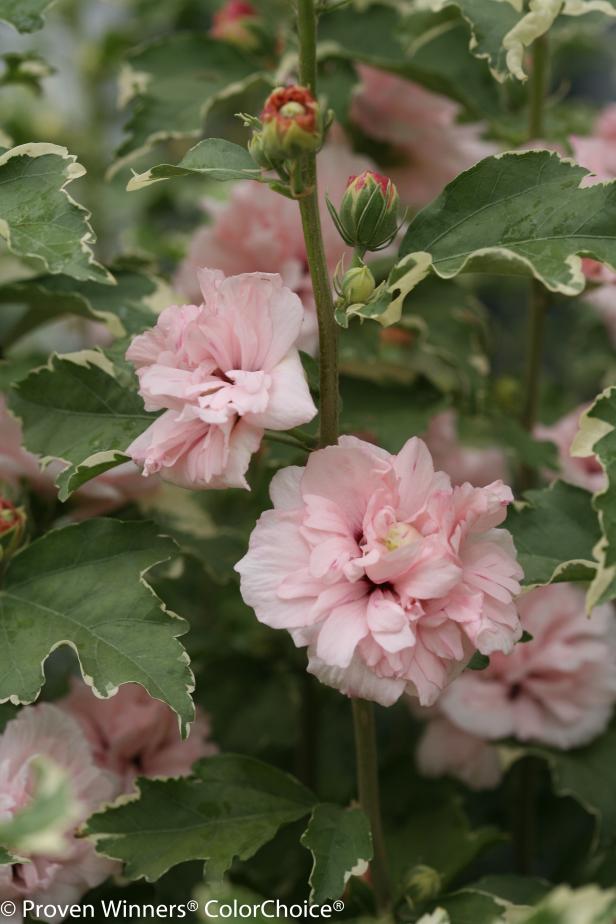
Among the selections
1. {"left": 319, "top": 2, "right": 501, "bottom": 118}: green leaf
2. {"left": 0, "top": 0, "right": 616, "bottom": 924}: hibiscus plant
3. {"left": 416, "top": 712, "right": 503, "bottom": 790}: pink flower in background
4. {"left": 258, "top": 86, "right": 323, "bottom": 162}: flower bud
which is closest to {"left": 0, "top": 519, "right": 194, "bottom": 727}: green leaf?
{"left": 0, "top": 0, "right": 616, "bottom": 924}: hibiscus plant

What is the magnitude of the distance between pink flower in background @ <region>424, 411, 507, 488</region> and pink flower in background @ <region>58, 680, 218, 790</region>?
314 millimetres

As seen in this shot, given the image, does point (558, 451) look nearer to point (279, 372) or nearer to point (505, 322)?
point (279, 372)

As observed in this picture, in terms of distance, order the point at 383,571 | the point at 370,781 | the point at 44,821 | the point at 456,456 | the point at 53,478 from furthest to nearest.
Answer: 1. the point at 456,456
2. the point at 53,478
3. the point at 370,781
4. the point at 383,571
5. the point at 44,821

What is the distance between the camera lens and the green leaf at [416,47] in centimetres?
84

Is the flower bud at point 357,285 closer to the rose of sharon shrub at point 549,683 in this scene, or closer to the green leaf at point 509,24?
the green leaf at point 509,24

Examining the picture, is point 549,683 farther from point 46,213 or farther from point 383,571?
point 46,213

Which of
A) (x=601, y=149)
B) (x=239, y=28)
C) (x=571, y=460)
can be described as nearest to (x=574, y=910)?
(x=571, y=460)

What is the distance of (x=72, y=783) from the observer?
612 millimetres

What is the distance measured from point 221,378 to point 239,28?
0.50m

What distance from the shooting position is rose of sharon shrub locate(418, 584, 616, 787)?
2.52 feet

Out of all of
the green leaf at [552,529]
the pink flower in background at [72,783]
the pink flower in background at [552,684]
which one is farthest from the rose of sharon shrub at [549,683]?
the pink flower in background at [72,783]

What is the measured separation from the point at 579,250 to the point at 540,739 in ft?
1.26

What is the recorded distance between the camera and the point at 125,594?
1.92ft

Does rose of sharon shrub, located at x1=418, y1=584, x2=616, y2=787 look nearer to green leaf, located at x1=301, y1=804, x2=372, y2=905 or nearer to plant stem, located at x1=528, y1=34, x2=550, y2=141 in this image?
green leaf, located at x1=301, y1=804, x2=372, y2=905
